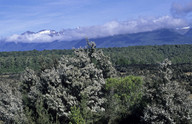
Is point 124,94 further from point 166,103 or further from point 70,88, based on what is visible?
point 166,103

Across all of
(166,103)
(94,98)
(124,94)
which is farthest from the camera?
(124,94)

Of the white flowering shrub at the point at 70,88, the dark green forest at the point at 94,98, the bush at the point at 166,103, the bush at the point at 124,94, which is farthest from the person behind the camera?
the bush at the point at 124,94

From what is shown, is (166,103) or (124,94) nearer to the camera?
(166,103)

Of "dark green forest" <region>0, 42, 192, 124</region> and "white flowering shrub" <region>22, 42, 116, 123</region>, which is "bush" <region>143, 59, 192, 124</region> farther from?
"white flowering shrub" <region>22, 42, 116, 123</region>

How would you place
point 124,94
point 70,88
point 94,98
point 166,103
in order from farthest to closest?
point 124,94 → point 94,98 → point 70,88 → point 166,103

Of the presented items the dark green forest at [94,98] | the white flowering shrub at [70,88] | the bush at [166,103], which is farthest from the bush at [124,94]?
the bush at [166,103]

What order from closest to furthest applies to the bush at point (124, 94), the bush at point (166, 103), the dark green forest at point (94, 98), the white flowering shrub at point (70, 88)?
the bush at point (166, 103), the dark green forest at point (94, 98), the white flowering shrub at point (70, 88), the bush at point (124, 94)

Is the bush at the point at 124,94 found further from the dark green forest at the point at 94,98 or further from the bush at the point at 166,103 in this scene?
the bush at the point at 166,103

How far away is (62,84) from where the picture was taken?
26.6 meters

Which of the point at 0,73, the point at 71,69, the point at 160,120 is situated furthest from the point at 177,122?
the point at 0,73

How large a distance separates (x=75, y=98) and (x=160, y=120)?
9.51 m

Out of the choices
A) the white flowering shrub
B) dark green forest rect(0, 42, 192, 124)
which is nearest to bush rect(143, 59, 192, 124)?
dark green forest rect(0, 42, 192, 124)

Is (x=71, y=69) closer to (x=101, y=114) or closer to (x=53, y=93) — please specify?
(x=53, y=93)

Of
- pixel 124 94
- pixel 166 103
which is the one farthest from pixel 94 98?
pixel 166 103
